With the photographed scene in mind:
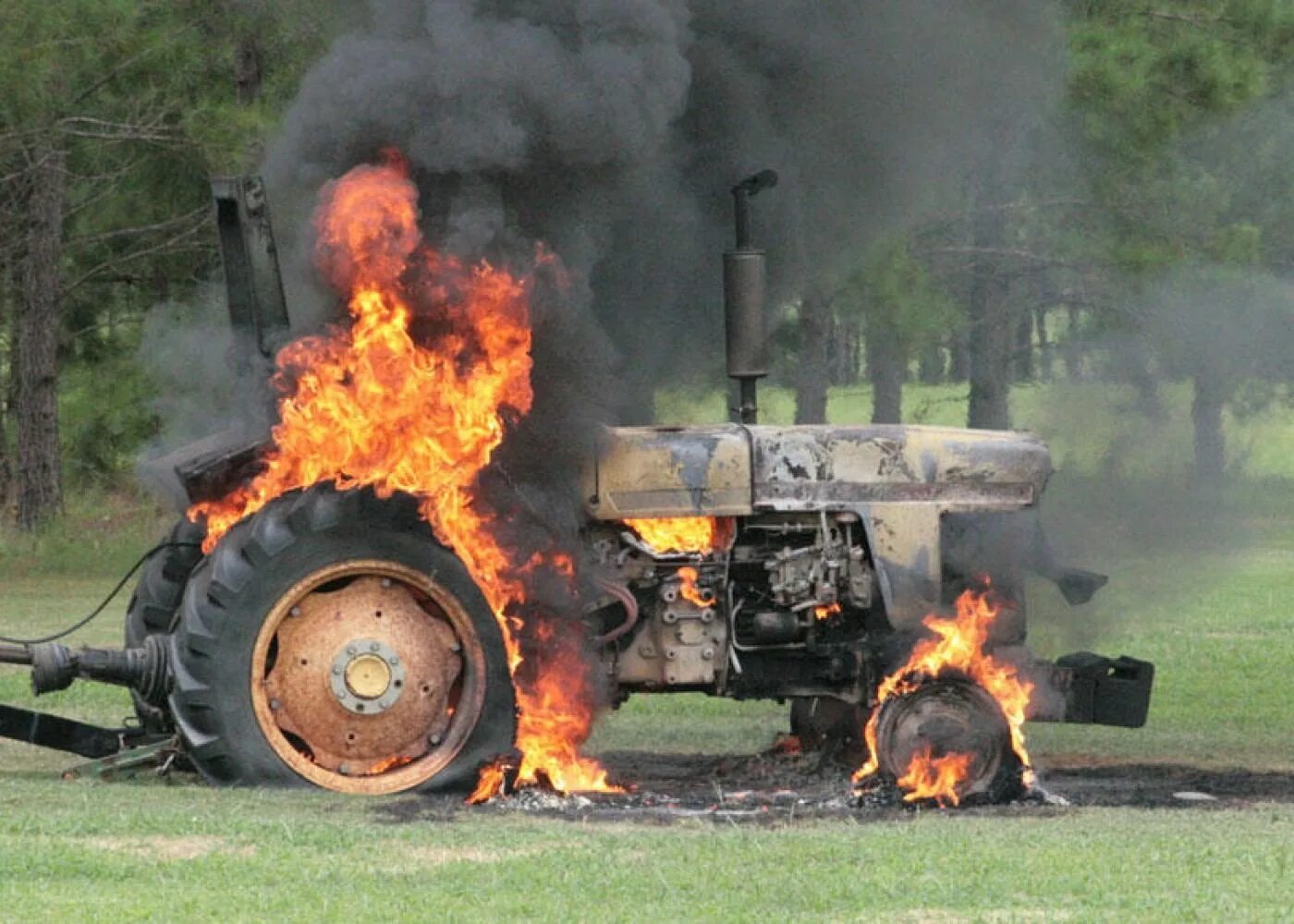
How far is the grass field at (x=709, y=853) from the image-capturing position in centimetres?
760

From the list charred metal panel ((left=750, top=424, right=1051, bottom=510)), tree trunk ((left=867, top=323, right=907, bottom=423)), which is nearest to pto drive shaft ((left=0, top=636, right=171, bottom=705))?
charred metal panel ((left=750, top=424, right=1051, bottom=510))

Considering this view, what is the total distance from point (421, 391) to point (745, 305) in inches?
73.3

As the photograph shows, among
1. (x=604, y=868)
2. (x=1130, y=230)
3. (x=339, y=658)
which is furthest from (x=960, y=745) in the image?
(x=1130, y=230)

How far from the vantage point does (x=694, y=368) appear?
1438 centimetres

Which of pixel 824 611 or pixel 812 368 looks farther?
pixel 812 368

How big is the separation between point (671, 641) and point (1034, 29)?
18.3ft

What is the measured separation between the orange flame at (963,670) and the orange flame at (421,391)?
51.4 inches

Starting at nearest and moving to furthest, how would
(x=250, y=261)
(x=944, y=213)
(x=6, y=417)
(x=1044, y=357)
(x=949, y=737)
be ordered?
(x=949, y=737)
(x=250, y=261)
(x=1044, y=357)
(x=944, y=213)
(x=6, y=417)

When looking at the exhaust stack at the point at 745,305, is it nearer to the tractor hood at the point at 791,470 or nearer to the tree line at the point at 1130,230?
the tractor hood at the point at 791,470

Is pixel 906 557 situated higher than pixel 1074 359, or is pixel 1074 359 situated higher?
pixel 1074 359

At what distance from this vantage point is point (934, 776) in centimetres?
1067

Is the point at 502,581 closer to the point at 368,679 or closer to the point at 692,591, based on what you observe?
the point at 368,679

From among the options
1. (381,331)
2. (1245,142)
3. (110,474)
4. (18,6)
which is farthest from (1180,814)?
(110,474)

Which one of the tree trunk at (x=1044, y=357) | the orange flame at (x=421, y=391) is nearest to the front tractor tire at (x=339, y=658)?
the orange flame at (x=421, y=391)
